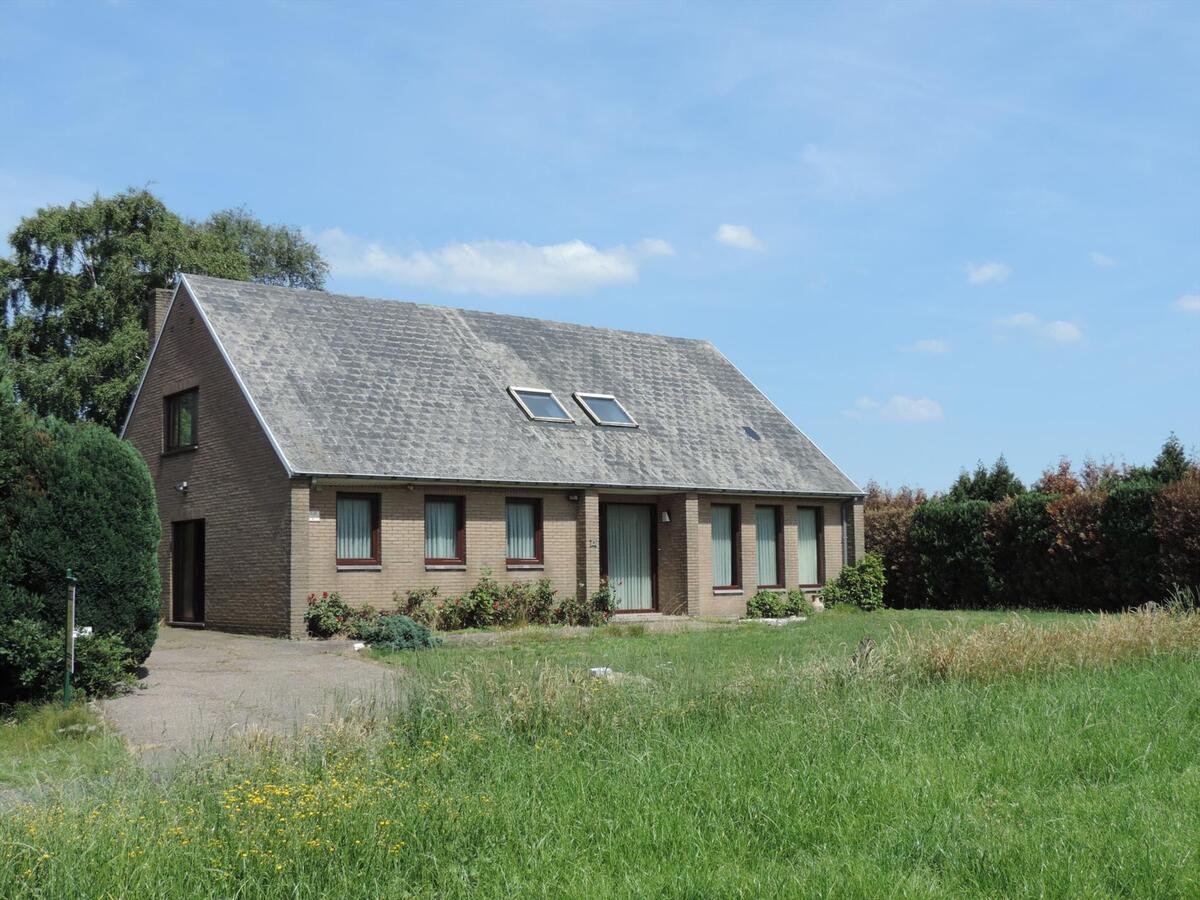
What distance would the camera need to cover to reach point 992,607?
2745 centimetres

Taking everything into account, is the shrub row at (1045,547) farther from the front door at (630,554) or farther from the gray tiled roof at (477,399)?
the front door at (630,554)

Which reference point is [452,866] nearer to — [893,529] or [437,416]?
[437,416]

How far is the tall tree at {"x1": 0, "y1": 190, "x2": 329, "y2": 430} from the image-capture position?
120 feet

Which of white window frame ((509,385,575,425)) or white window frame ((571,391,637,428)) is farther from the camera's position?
white window frame ((571,391,637,428))

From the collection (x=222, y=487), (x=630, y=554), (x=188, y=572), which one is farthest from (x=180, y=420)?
(x=630, y=554)

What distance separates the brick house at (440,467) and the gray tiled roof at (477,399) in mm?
53

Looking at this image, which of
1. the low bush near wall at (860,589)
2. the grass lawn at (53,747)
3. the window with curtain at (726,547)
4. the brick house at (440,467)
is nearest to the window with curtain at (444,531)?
the brick house at (440,467)

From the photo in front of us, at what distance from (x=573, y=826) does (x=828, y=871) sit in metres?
1.50

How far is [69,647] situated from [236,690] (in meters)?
2.21

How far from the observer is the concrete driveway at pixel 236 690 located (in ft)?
32.5

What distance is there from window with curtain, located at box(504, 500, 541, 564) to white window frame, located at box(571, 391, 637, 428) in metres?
3.30

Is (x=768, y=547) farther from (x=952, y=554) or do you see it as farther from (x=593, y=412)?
(x=593, y=412)

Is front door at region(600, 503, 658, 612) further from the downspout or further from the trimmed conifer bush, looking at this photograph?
the trimmed conifer bush

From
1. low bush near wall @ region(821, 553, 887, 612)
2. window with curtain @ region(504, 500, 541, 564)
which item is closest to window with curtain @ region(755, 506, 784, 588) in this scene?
low bush near wall @ region(821, 553, 887, 612)
